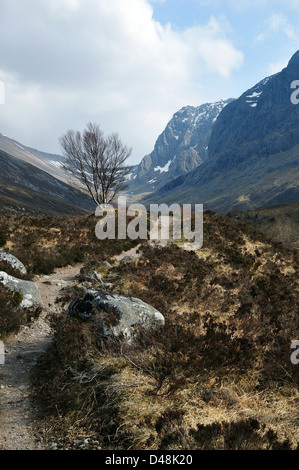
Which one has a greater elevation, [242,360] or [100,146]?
[100,146]

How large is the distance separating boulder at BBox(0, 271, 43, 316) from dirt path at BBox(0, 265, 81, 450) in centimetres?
33

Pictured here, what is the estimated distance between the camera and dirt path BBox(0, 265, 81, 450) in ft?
13.2

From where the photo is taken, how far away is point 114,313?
6469 millimetres

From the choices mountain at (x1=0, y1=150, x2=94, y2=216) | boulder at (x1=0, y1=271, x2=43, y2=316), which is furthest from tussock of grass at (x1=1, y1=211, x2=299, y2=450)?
mountain at (x1=0, y1=150, x2=94, y2=216)

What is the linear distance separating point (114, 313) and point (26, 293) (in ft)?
11.9

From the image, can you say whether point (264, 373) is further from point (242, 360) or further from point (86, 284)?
point (86, 284)

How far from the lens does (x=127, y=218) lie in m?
23.6

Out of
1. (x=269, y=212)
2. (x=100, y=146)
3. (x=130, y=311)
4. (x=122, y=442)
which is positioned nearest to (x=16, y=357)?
(x=130, y=311)

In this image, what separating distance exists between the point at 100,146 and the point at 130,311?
81.6 feet

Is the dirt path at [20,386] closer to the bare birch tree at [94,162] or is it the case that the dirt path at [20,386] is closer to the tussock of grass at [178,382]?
the tussock of grass at [178,382]

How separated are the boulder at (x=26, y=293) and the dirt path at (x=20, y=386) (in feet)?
1.08

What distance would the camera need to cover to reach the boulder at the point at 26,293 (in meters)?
8.11

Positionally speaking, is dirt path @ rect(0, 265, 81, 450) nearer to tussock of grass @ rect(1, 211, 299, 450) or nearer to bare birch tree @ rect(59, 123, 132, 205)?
tussock of grass @ rect(1, 211, 299, 450)

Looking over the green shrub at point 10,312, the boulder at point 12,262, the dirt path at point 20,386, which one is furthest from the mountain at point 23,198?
the dirt path at point 20,386
